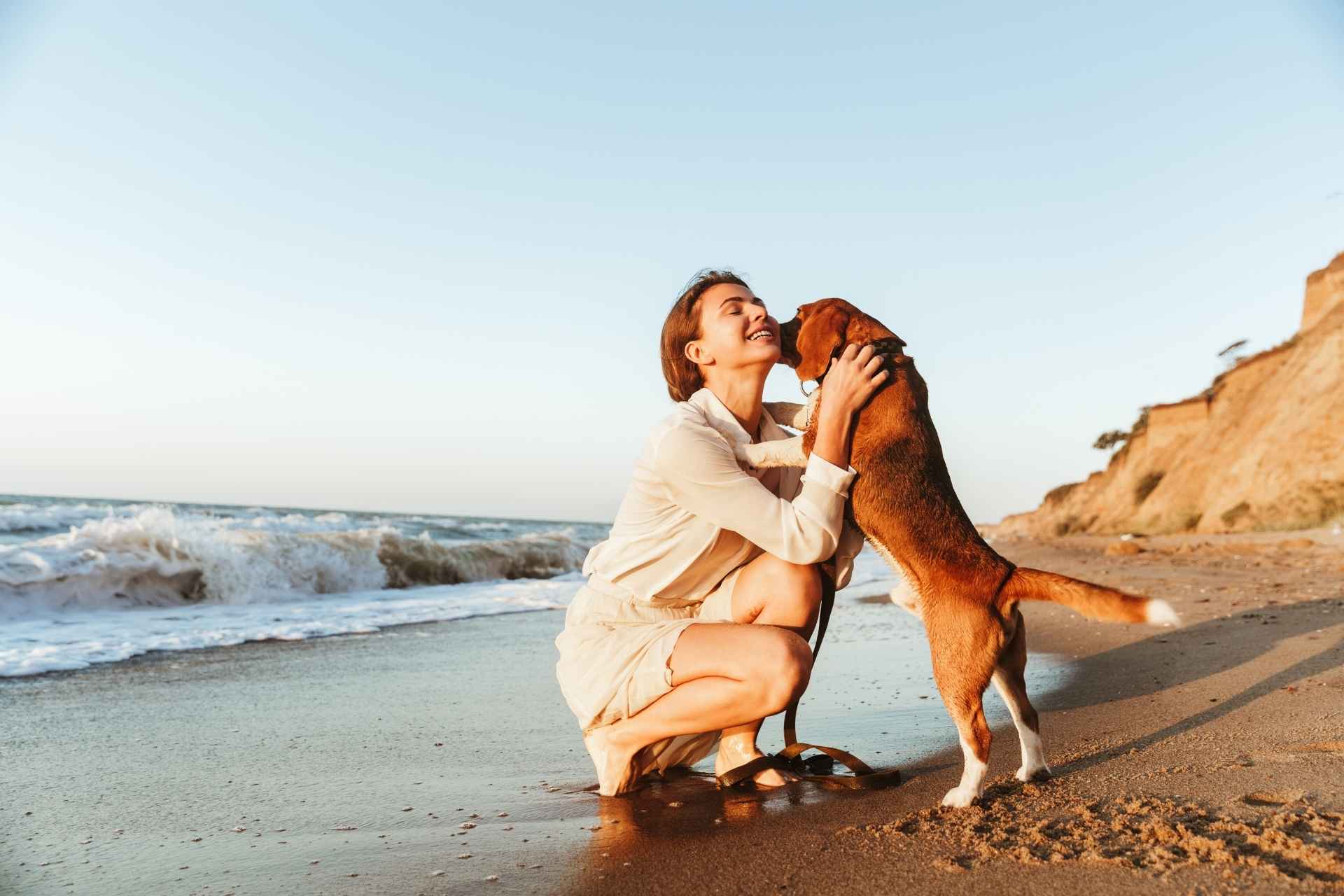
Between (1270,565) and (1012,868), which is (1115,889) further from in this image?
(1270,565)

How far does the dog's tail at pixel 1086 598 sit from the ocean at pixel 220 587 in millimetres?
6158

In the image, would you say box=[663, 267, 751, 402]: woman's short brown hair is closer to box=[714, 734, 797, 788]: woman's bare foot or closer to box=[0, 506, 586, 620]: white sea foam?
box=[714, 734, 797, 788]: woman's bare foot

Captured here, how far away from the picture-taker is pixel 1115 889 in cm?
198

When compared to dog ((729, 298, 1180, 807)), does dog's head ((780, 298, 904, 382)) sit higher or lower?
higher

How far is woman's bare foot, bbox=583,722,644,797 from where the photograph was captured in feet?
10.0

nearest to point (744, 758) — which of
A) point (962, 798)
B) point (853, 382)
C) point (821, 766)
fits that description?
point (821, 766)

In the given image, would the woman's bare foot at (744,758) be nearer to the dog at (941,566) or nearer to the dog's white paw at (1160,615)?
the dog at (941,566)

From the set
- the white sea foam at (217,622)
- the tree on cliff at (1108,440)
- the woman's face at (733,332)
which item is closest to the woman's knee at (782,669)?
the woman's face at (733,332)

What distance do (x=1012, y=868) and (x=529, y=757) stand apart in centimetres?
214

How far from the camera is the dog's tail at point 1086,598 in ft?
8.79

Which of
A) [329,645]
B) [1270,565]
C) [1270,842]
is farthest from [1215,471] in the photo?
[1270,842]

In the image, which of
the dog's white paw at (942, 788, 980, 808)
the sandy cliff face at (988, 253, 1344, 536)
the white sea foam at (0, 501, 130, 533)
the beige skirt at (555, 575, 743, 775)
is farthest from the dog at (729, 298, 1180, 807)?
the white sea foam at (0, 501, 130, 533)

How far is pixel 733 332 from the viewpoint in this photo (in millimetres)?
3264

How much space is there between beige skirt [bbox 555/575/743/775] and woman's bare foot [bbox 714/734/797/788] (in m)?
0.08
